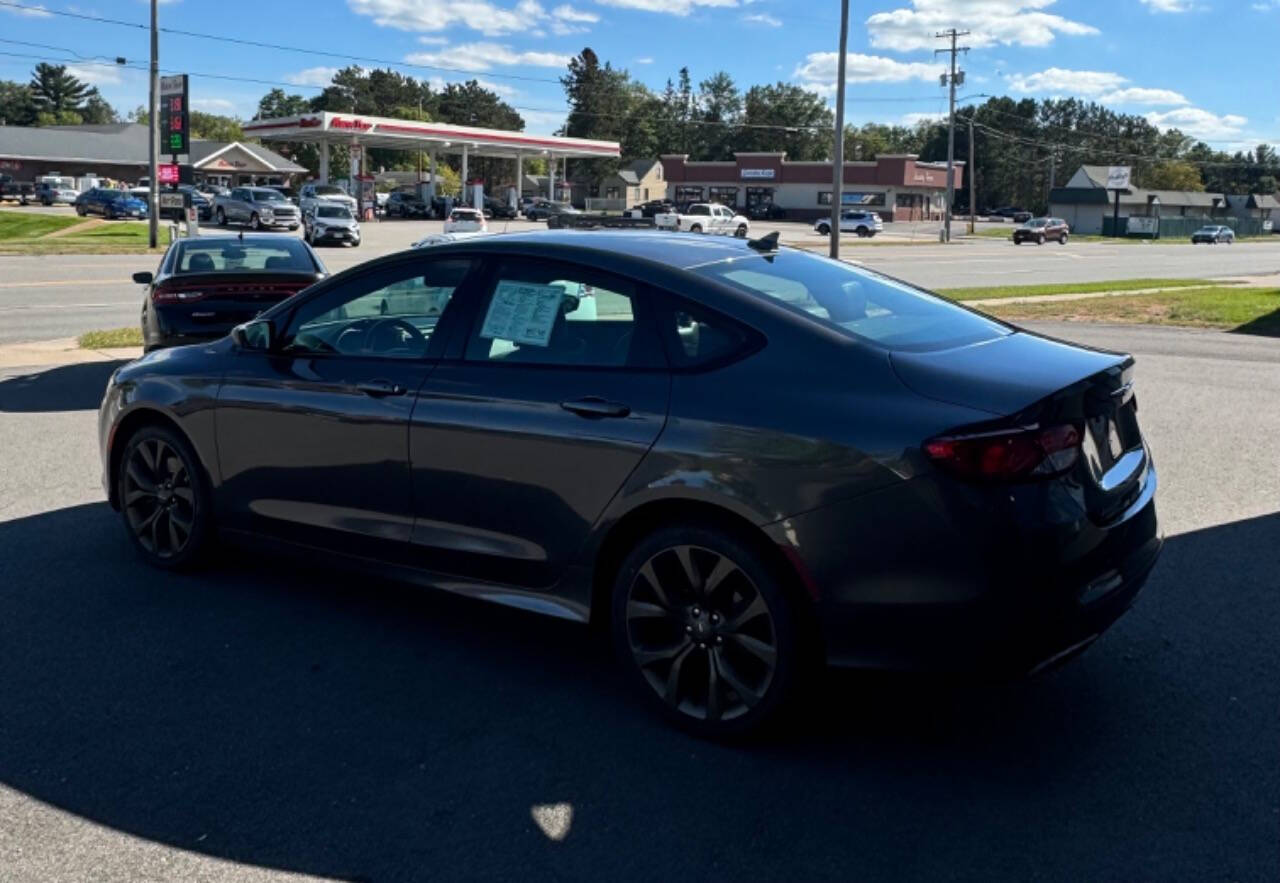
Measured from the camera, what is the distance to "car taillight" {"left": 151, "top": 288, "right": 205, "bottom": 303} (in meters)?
10.7

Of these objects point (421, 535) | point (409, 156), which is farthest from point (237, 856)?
point (409, 156)

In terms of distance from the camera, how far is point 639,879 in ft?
10.3

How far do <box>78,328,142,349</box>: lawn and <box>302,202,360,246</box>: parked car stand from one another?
83.9 feet

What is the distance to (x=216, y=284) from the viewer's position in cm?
1078

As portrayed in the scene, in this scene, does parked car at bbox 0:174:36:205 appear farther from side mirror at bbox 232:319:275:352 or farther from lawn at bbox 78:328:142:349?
side mirror at bbox 232:319:275:352

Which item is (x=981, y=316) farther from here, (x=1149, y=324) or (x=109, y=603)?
(x=1149, y=324)

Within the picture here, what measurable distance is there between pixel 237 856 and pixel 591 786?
3.49 feet

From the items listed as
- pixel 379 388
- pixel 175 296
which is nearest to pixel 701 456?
pixel 379 388

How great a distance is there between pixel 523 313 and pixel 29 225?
4975 centimetres

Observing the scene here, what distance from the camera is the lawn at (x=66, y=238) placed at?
34812 millimetres

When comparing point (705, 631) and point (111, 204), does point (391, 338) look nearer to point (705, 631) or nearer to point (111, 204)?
point (705, 631)

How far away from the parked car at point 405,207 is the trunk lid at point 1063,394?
224ft

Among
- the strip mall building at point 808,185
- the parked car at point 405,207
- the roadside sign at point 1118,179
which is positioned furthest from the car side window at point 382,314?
the roadside sign at point 1118,179

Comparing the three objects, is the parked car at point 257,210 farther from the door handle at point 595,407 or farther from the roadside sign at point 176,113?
the door handle at point 595,407
